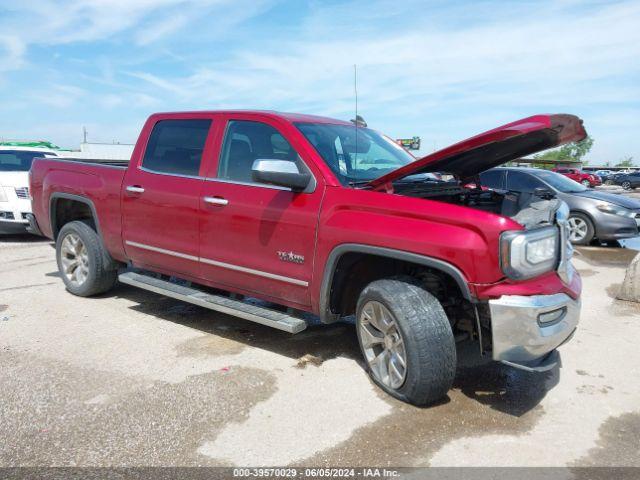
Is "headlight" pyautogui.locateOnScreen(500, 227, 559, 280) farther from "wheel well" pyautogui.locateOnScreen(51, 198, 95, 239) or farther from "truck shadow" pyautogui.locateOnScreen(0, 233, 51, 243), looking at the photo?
"truck shadow" pyautogui.locateOnScreen(0, 233, 51, 243)

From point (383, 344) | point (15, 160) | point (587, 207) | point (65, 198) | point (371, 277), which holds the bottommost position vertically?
point (383, 344)

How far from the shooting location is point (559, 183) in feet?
34.6

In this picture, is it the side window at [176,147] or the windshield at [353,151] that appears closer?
the windshield at [353,151]

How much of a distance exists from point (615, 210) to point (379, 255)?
310 inches

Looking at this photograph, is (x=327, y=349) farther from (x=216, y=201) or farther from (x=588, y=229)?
(x=588, y=229)

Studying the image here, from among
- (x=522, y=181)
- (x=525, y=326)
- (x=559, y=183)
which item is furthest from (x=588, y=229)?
(x=525, y=326)

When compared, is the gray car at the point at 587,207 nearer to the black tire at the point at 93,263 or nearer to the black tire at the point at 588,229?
the black tire at the point at 588,229

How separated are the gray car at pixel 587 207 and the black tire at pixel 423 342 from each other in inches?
262

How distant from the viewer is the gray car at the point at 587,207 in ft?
31.7

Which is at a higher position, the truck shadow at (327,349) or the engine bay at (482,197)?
the engine bay at (482,197)

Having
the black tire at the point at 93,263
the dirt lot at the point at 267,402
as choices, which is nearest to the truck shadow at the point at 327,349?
the dirt lot at the point at 267,402

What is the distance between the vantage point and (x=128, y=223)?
5.13 meters

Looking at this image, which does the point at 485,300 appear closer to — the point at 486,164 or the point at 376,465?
the point at 376,465

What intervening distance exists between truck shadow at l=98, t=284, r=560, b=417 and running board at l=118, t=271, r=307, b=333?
1.33 ft
